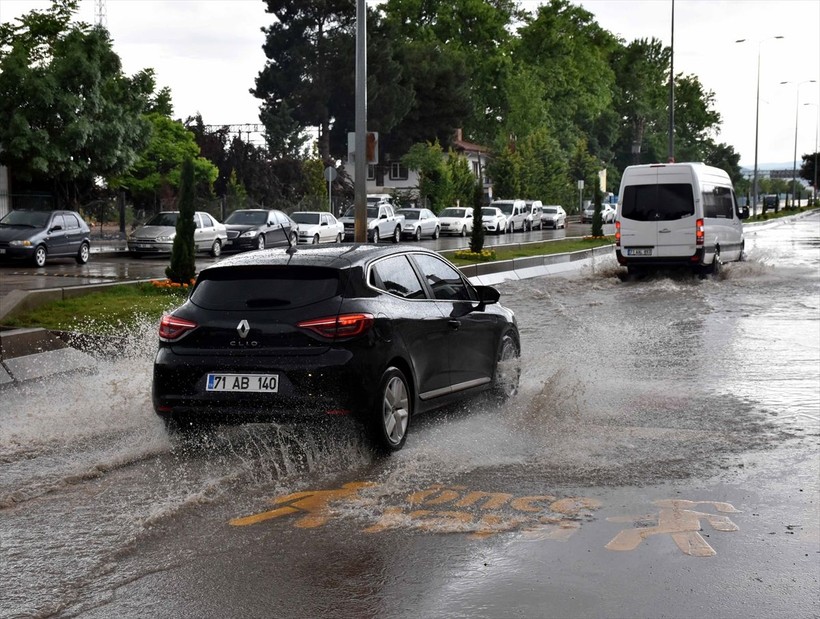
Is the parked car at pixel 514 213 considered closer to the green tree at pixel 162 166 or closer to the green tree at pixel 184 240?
the green tree at pixel 162 166

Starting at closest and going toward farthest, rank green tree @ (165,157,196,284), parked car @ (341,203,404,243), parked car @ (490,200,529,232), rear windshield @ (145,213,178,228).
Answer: green tree @ (165,157,196,284) → rear windshield @ (145,213,178,228) → parked car @ (341,203,404,243) → parked car @ (490,200,529,232)

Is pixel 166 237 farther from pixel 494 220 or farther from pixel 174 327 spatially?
pixel 174 327

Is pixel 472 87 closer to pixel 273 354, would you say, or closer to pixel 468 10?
pixel 468 10

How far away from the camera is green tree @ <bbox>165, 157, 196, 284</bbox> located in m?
19.5

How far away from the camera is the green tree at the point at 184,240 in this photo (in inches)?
769

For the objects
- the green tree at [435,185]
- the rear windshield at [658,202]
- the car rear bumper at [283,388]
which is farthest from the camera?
the green tree at [435,185]

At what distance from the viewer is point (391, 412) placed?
25.4 feet

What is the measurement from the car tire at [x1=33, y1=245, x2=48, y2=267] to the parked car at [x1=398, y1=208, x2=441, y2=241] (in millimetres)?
21268

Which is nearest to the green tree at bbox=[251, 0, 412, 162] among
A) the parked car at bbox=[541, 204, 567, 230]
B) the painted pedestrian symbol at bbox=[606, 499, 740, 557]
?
the parked car at bbox=[541, 204, 567, 230]

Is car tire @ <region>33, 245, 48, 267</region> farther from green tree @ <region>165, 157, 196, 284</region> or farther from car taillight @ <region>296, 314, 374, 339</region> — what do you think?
car taillight @ <region>296, 314, 374, 339</region>

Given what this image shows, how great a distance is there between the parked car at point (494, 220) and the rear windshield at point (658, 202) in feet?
107

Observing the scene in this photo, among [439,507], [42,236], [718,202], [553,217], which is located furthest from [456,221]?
[439,507]

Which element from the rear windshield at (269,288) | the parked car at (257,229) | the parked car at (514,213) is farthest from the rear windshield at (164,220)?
the rear windshield at (269,288)

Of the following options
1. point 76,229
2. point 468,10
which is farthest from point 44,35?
point 468,10
